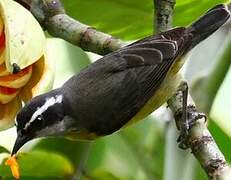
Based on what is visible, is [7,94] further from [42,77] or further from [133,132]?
[133,132]

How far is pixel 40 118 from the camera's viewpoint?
128 centimetres

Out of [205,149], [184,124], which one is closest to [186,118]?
[184,124]

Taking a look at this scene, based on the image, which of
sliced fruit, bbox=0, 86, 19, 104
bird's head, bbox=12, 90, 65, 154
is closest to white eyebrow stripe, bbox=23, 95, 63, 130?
bird's head, bbox=12, 90, 65, 154

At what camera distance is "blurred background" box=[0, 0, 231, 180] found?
1.08m

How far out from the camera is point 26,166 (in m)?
1.11

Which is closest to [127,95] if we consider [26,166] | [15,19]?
[26,166]

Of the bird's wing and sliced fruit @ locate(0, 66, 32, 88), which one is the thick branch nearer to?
sliced fruit @ locate(0, 66, 32, 88)

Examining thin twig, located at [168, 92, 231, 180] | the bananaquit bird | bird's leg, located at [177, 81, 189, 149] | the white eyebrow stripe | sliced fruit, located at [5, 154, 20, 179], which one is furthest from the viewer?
the bananaquit bird

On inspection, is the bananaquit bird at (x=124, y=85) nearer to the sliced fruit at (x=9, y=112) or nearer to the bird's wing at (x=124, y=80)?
the bird's wing at (x=124, y=80)

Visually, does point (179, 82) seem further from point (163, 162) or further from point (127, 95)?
point (163, 162)

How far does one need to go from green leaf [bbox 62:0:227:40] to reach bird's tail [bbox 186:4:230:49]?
0.05 m

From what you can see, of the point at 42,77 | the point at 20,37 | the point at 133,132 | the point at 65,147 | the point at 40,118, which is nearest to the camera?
the point at 20,37

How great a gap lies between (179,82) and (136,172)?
0.26 m

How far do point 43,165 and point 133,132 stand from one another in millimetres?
393
